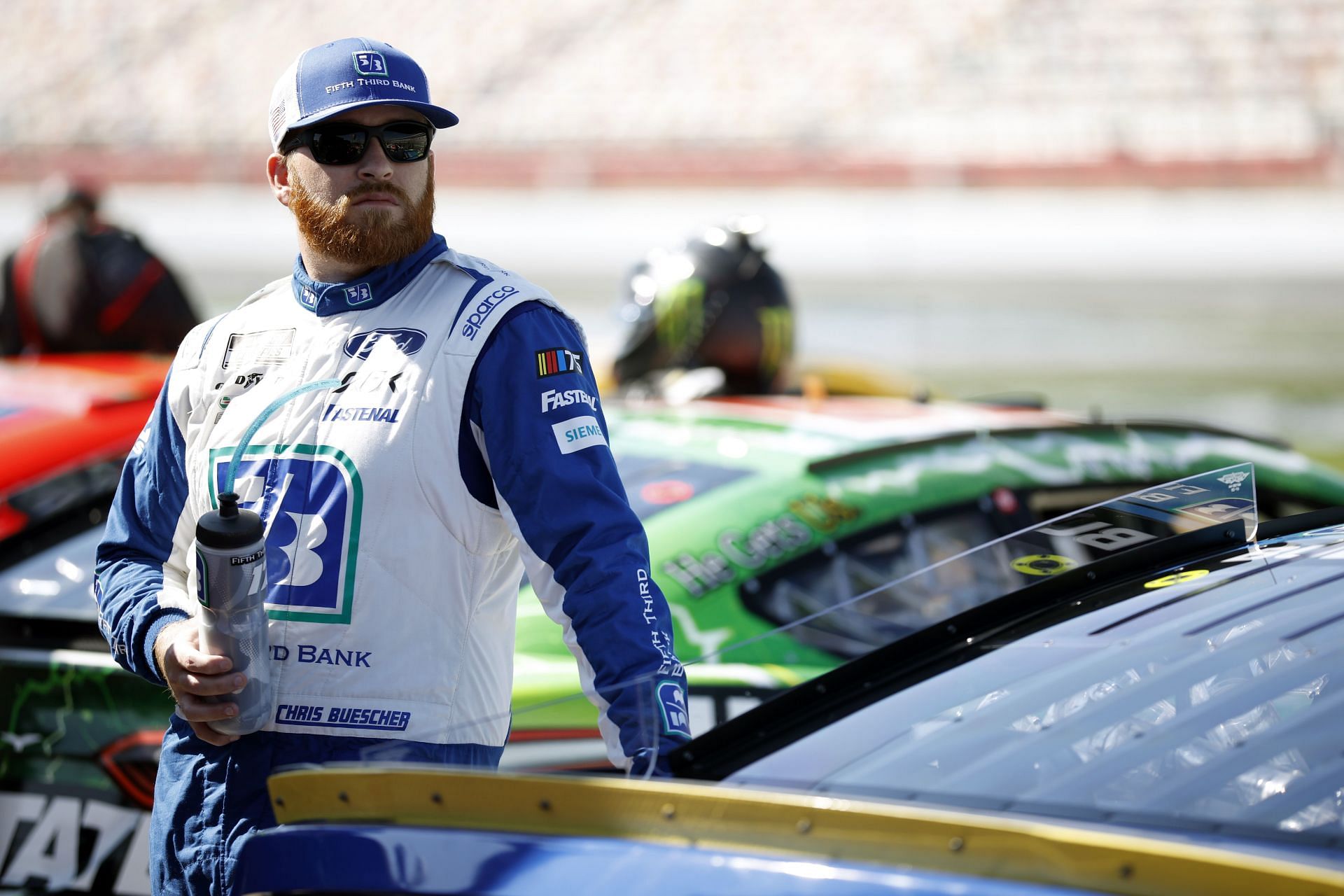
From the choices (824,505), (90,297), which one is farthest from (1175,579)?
(90,297)

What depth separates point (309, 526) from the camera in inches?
80.6

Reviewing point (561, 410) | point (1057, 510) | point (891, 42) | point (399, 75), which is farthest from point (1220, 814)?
point (891, 42)

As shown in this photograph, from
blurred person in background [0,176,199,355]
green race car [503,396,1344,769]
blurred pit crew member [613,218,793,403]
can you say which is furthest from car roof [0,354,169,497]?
blurred pit crew member [613,218,793,403]

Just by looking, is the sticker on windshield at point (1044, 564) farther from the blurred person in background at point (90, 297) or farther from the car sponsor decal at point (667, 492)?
the blurred person in background at point (90, 297)

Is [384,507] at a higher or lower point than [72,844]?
higher

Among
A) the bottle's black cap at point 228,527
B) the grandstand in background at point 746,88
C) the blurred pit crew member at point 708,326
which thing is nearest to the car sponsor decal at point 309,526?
the bottle's black cap at point 228,527

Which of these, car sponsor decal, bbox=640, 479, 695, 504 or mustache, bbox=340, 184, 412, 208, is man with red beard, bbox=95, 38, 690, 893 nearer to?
mustache, bbox=340, 184, 412, 208

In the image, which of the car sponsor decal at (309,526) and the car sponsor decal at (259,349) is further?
the car sponsor decal at (259,349)

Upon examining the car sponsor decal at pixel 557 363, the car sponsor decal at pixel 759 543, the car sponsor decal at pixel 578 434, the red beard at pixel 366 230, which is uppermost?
the red beard at pixel 366 230

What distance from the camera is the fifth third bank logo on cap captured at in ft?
7.00

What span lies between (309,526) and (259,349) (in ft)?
1.03

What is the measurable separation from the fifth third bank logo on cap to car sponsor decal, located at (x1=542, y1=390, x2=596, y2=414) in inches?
20.1

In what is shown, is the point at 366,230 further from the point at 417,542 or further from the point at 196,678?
the point at 196,678

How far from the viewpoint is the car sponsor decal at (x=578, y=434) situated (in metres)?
2.01
